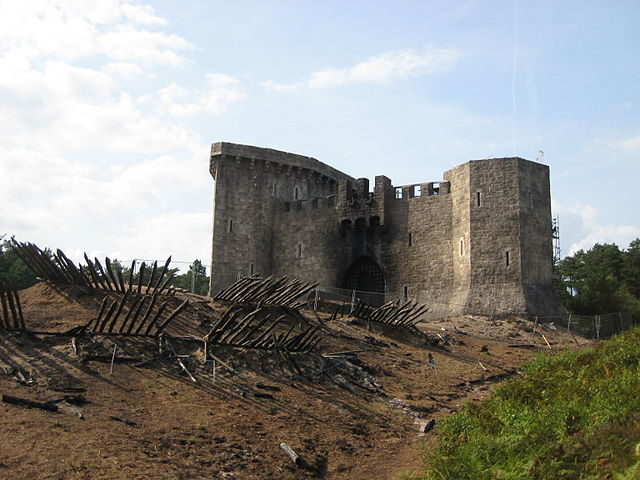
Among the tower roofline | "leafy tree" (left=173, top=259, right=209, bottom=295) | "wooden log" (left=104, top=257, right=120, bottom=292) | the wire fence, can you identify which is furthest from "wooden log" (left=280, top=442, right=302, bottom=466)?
"leafy tree" (left=173, top=259, right=209, bottom=295)

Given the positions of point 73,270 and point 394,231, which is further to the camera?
point 394,231

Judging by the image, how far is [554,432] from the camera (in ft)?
32.7

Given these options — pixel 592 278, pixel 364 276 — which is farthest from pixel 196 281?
pixel 592 278

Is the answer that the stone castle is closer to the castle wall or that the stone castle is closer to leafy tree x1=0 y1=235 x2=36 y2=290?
the castle wall

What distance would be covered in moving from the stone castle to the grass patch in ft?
54.0

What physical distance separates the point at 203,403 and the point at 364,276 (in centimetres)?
2343

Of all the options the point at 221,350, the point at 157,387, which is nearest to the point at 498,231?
the point at 221,350

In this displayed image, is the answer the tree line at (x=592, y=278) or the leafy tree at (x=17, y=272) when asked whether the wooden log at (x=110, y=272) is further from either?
the leafy tree at (x=17, y=272)

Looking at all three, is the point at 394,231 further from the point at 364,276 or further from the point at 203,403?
the point at 203,403

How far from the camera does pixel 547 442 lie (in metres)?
9.61

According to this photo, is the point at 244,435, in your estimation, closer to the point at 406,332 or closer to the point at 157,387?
the point at 157,387

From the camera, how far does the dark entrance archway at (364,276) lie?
3545 cm

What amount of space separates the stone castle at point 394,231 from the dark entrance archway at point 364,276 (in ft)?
0.18

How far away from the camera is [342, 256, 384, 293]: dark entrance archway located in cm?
Result: 3545
